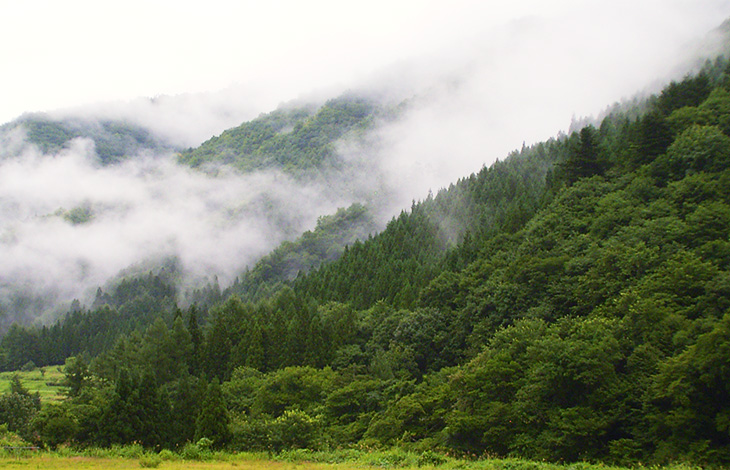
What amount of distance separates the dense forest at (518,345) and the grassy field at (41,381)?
1639 centimetres

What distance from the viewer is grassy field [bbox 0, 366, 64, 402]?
11274 centimetres

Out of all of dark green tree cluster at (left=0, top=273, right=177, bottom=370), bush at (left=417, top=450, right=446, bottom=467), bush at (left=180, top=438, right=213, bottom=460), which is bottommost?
bush at (left=417, top=450, right=446, bottom=467)

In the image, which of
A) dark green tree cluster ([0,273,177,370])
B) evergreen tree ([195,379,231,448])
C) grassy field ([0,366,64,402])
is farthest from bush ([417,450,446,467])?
dark green tree cluster ([0,273,177,370])

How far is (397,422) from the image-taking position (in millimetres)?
54750

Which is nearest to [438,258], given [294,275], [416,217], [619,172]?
[416,217]

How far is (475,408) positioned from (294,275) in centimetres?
15292

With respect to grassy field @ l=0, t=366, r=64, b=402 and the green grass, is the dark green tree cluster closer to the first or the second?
grassy field @ l=0, t=366, r=64, b=402

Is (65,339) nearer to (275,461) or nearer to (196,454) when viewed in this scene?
(196,454)

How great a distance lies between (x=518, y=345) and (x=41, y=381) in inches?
4634

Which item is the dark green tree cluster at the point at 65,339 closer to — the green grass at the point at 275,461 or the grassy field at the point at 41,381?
the grassy field at the point at 41,381

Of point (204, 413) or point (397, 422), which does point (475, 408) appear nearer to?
point (397, 422)

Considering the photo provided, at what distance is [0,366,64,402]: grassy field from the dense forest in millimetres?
16388

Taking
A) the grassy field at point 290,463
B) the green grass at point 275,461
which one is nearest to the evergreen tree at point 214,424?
the green grass at point 275,461

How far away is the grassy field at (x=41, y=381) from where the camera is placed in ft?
370
